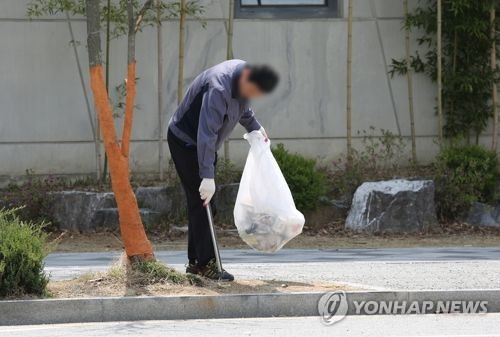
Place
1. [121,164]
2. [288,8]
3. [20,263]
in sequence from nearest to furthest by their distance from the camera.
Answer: [20,263], [121,164], [288,8]

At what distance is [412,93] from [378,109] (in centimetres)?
53

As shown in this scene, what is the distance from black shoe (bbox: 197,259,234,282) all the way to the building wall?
7.23 metres

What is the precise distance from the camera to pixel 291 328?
805 centimetres

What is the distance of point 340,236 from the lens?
15141mm

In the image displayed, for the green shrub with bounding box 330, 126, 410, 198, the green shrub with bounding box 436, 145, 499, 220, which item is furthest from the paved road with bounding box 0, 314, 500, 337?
the green shrub with bounding box 330, 126, 410, 198

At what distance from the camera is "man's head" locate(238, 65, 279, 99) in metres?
9.04

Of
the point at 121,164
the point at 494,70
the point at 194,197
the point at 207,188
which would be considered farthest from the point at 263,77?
the point at 494,70

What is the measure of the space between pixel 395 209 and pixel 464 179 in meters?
1.12

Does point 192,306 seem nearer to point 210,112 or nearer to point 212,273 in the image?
point 212,273

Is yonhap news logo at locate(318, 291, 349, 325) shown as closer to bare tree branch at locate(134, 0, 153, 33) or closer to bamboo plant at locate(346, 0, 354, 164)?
bare tree branch at locate(134, 0, 153, 33)

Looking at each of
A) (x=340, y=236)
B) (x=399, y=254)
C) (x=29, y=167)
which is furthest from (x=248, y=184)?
(x=29, y=167)

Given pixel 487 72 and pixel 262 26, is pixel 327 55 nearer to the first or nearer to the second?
pixel 262 26

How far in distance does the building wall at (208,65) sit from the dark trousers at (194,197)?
7.16 meters

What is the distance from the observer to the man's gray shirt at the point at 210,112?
29.4ft
